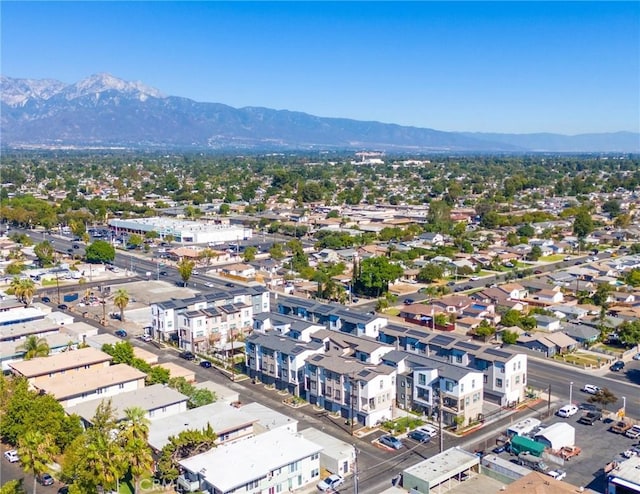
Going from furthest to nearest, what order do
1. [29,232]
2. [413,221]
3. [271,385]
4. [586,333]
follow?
[413,221], [29,232], [586,333], [271,385]

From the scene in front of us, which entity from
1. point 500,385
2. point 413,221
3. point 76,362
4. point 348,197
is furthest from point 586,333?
point 348,197

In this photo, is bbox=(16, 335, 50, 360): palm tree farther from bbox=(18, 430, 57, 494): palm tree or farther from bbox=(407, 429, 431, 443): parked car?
bbox=(407, 429, 431, 443): parked car

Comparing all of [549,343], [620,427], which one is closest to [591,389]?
[620,427]

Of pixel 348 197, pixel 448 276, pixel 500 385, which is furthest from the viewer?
pixel 348 197

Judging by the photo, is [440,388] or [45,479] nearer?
[45,479]

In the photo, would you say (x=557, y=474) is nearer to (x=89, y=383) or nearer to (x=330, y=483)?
(x=330, y=483)

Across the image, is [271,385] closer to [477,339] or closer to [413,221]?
[477,339]
